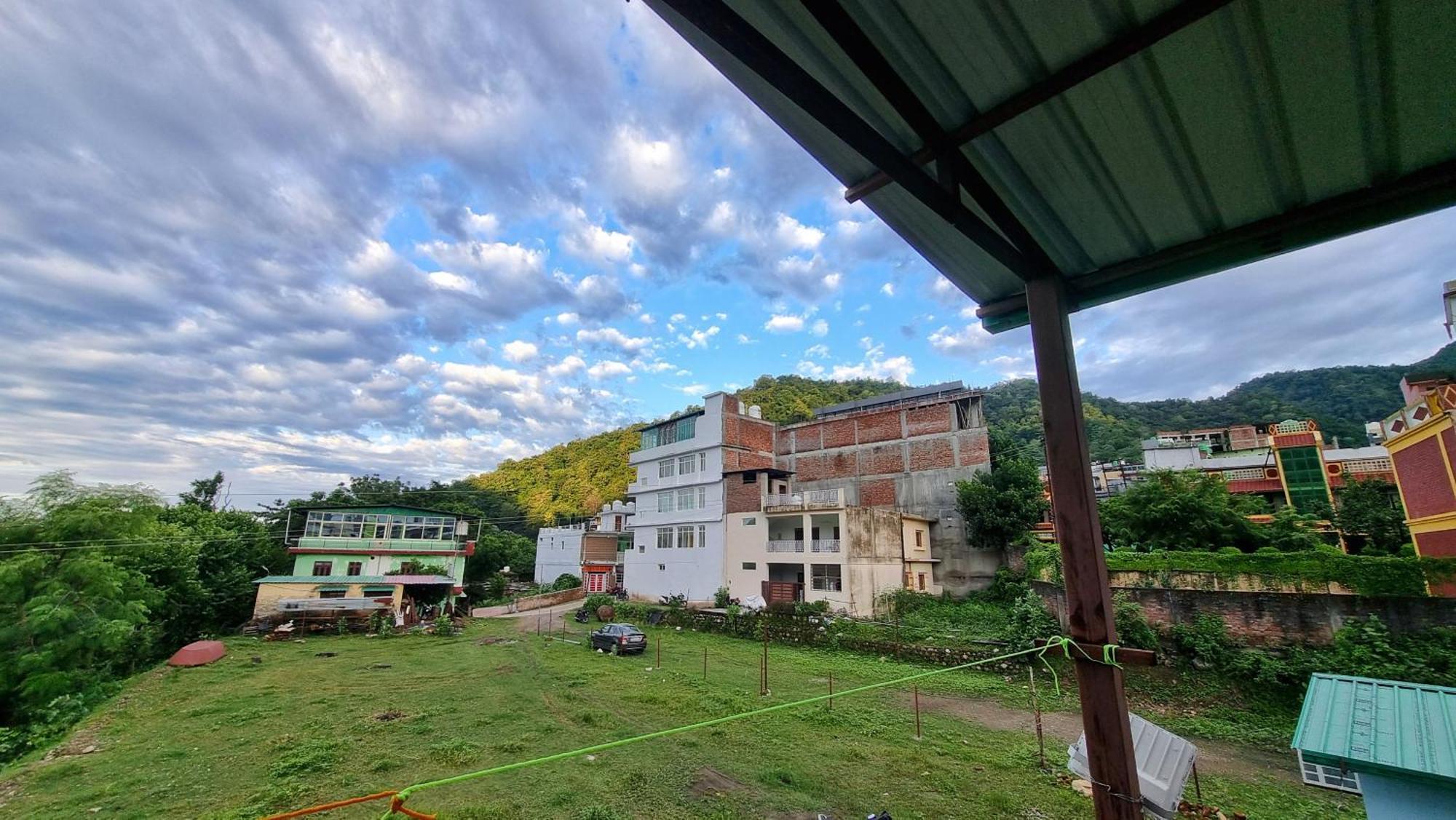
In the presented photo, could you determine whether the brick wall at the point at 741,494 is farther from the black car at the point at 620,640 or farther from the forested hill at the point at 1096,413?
the forested hill at the point at 1096,413

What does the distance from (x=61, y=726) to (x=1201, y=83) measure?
19416 millimetres

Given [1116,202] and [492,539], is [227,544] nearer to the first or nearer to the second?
[492,539]

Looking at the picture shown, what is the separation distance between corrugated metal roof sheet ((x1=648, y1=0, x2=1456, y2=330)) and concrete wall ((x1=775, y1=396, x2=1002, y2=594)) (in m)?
26.0

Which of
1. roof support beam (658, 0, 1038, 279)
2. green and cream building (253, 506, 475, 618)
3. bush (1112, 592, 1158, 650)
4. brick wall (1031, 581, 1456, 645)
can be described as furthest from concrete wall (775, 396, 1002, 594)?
roof support beam (658, 0, 1038, 279)

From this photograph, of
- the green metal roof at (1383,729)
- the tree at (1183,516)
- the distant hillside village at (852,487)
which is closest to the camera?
the green metal roof at (1383,729)

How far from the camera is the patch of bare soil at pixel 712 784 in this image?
7.09 m

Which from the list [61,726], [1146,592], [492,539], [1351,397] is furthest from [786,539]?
[1351,397]

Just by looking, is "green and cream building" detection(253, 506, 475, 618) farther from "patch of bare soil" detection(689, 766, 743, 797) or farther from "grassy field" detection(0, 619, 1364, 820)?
"patch of bare soil" detection(689, 766, 743, 797)

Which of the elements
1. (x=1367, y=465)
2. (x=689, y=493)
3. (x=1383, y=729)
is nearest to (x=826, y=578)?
(x=689, y=493)

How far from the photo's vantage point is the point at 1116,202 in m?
2.78

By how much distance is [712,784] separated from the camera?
24.3 feet

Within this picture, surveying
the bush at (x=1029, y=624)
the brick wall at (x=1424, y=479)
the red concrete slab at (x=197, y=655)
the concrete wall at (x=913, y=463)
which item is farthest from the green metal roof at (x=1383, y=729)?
the red concrete slab at (x=197, y=655)

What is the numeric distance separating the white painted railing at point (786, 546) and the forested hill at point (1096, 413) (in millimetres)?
14418

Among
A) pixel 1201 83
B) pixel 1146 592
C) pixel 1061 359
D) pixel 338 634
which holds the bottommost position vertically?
Result: pixel 338 634
